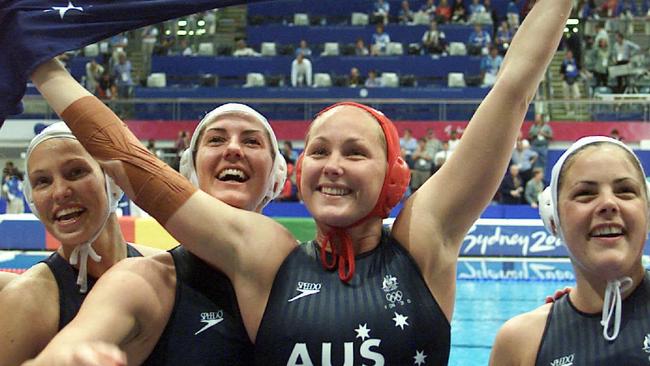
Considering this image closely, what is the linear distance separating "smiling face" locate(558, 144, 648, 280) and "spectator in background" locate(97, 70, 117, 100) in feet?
50.2

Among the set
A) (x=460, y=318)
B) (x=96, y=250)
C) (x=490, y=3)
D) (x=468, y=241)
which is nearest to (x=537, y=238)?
(x=468, y=241)

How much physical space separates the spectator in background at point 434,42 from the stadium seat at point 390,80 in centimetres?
161

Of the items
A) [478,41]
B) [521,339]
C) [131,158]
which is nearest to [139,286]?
[131,158]

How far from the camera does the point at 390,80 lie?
1744 cm

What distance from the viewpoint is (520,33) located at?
7.49 feet

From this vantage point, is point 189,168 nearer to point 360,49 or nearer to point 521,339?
point 521,339

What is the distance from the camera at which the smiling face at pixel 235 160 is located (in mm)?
2457

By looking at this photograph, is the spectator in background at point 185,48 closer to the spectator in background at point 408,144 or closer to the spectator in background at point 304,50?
the spectator in background at point 304,50

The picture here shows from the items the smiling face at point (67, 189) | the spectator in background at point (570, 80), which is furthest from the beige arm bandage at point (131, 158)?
the spectator in background at point (570, 80)

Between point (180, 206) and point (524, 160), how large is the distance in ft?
40.6

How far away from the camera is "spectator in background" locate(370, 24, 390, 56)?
18641 millimetres

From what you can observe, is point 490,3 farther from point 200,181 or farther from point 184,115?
point 200,181

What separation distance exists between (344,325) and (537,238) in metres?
9.26

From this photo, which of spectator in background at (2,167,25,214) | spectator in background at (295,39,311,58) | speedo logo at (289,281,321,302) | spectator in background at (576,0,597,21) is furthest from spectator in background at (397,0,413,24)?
speedo logo at (289,281,321,302)
